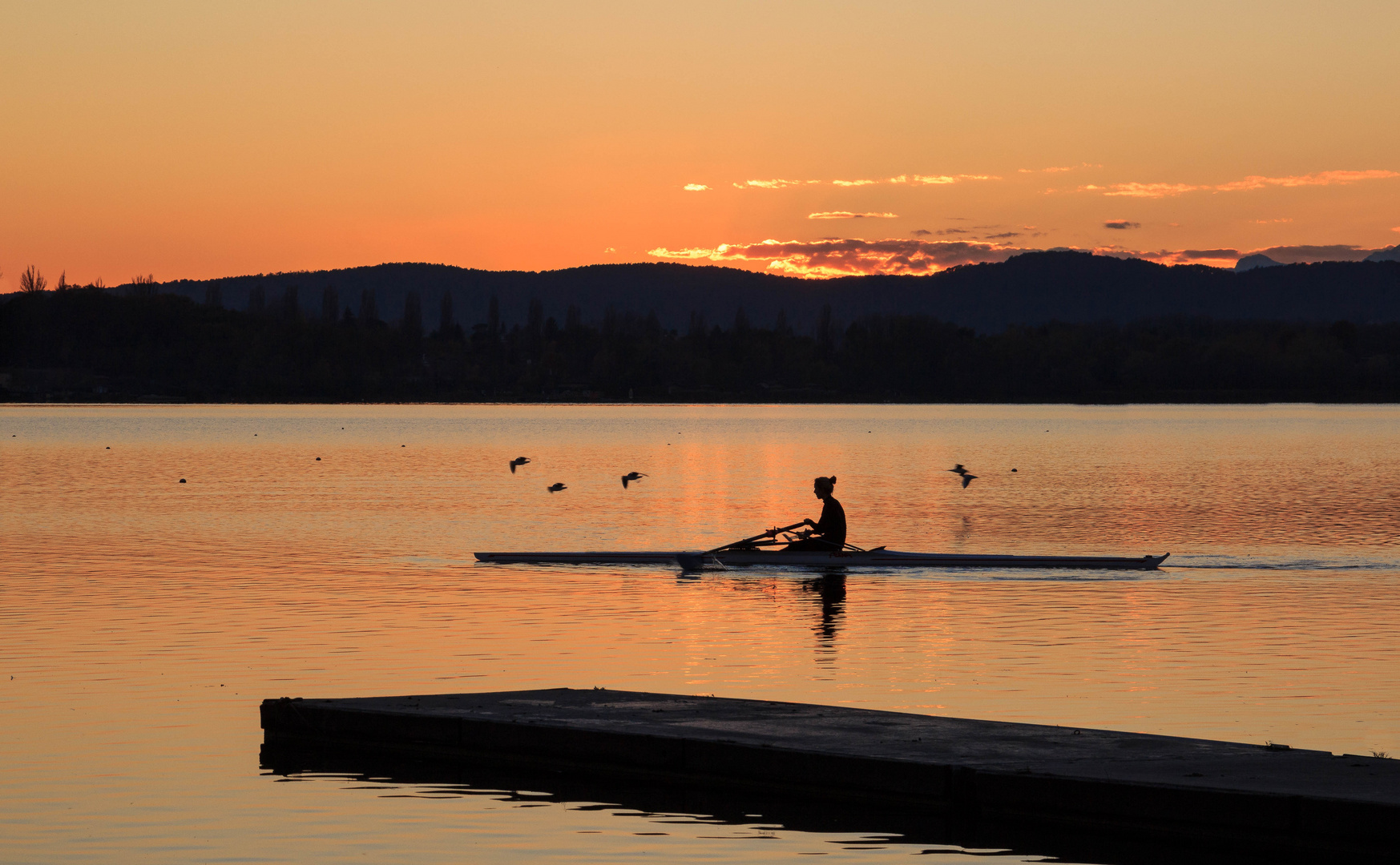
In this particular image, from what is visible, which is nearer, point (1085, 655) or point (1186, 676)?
point (1186, 676)

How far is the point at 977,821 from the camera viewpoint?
47.9 ft

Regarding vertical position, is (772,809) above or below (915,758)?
below

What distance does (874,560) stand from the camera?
126 feet

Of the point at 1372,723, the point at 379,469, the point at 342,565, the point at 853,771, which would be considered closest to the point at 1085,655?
the point at 1372,723

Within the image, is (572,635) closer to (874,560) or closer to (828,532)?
(828,532)

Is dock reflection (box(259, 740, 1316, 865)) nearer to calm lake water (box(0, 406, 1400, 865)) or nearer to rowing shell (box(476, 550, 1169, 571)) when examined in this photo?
calm lake water (box(0, 406, 1400, 865))

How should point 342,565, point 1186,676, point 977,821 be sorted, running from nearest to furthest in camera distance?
point 977,821 → point 1186,676 → point 342,565

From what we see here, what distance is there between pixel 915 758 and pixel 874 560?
23.3 metres

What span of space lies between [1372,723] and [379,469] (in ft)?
269

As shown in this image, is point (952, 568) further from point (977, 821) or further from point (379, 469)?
point (379, 469)

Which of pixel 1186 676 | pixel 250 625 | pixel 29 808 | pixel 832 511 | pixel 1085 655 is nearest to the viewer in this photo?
pixel 29 808

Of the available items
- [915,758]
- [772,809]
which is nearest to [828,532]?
[772,809]

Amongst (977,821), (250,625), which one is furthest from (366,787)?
(250,625)

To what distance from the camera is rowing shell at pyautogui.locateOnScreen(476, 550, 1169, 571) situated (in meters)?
38.0
